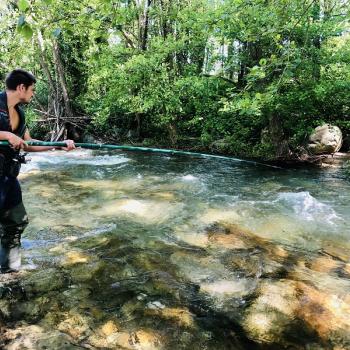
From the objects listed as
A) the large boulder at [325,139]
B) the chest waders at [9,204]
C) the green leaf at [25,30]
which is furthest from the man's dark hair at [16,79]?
the large boulder at [325,139]

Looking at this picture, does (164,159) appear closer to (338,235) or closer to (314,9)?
(314,9)

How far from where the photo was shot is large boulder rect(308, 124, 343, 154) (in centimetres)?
1252

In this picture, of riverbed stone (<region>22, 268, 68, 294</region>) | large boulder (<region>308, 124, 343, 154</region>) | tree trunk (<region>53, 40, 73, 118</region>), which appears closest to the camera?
riverbed stone (<region>22, 268, 68, 294</region>)

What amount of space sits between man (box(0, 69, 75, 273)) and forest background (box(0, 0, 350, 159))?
231 inches

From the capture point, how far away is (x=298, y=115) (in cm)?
1299

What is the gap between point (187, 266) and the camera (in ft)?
15.9

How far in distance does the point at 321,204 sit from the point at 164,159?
7.89 metres

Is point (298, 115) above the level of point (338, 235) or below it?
above

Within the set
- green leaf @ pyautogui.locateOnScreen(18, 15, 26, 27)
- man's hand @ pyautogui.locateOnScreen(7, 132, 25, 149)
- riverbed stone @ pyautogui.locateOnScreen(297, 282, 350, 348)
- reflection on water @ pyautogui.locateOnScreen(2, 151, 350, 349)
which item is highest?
green leaf @ pyautogui.locateOnScreen(18, 15, 26, 27)

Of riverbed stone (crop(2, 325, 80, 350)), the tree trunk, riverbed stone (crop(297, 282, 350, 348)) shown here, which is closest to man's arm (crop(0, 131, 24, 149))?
riverbed stone (crop(2, 325, 80, 350))

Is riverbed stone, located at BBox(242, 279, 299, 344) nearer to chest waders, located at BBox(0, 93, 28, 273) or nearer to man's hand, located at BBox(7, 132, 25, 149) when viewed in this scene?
chest waders, located at BBox(0, 93, 28, 273)

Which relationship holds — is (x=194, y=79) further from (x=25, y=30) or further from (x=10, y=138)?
(x=25, y=30)

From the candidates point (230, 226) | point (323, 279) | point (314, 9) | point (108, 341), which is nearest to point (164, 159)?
point (314, 9)

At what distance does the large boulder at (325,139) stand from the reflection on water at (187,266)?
10.6ft
